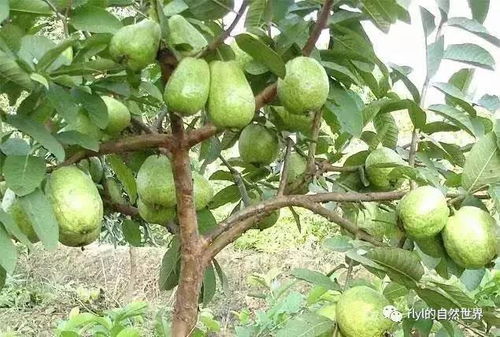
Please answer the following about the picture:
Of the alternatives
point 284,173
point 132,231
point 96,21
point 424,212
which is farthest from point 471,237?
point 132,231

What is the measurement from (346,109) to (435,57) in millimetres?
141

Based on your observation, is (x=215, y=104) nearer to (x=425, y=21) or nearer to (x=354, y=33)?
(x=354, y=33)

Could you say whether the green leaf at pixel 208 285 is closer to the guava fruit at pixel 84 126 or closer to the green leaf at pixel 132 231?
the green leaf at pixel 132 231

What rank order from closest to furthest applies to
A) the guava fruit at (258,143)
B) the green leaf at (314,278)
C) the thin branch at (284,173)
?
the green leaf at (314,278) → the thin branch at (284,173) → the guava fruit at (258,143)

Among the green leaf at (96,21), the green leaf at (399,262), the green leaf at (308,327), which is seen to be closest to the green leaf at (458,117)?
the green leaf at (399,262)

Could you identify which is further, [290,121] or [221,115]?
[290,121]

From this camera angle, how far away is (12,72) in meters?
0.74

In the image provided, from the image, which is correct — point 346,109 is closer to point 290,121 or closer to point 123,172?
point 290,121

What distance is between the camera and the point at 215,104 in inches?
32.6

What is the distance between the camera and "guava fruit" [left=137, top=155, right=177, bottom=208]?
96 cm

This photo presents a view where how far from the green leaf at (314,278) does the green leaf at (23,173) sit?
0.34 metres

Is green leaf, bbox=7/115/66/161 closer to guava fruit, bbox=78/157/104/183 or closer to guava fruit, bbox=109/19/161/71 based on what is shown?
guava fruit, bbox=109/19/161/71

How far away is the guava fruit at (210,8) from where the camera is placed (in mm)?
829

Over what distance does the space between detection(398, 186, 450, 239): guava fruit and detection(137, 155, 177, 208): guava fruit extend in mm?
328
